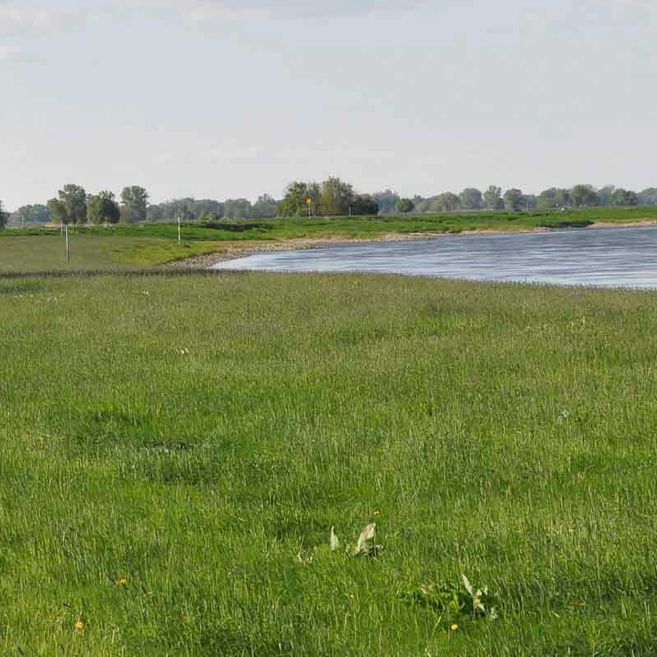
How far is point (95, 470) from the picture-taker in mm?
11727

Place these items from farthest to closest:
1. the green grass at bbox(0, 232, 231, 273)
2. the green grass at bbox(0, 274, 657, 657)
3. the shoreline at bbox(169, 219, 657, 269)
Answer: the shoreline at bbox(169, 219, 657, 269) → the green grass at bbox(0, 232, 231, 273) → the green grass at bbox(0, 274, 657, 657)

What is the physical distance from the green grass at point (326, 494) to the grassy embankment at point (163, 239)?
4033 centimetres

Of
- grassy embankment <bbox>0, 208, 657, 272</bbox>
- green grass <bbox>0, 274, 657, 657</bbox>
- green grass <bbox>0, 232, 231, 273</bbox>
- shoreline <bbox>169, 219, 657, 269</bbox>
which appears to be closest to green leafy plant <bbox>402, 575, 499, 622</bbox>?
green grass <bbox>0, 274, 657, 657</bbox>

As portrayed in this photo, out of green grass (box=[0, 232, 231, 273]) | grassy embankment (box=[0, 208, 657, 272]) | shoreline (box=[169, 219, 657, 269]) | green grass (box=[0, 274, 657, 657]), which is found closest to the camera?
green grass (box=[0, 274, 657, 657])

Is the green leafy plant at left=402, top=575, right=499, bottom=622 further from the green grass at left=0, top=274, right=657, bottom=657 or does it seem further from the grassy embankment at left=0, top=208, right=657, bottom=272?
the grassy embankment at left=0, top=208, right=657, bottom=272

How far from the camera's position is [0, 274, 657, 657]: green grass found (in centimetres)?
717

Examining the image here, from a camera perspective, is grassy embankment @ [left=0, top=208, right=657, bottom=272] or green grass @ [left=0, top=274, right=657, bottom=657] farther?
grassy embankment @ [left=0, top=208, right=657, bottom=272]

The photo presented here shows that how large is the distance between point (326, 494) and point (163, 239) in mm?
118606

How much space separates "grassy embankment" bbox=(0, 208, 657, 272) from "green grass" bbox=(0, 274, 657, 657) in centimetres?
4033

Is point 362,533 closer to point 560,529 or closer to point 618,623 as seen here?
point 560,529

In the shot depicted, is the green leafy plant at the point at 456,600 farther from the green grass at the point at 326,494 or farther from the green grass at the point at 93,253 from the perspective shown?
the green grass at the point at 93,253

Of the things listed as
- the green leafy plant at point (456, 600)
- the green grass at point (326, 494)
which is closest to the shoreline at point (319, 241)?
the green grass at point (326, 494)

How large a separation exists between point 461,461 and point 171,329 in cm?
1493

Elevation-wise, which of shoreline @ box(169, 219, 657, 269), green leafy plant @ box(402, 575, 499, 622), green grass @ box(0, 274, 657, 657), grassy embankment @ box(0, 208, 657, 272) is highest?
green leafy plant @ box(402, 575, 499, 622)
